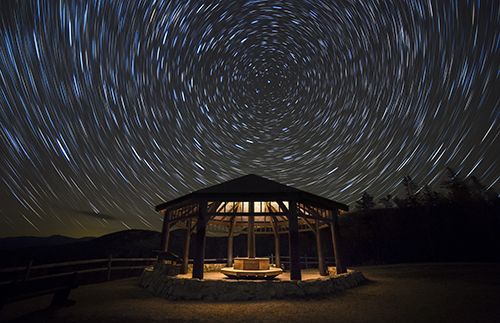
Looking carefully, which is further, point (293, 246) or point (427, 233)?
point (427, 233)

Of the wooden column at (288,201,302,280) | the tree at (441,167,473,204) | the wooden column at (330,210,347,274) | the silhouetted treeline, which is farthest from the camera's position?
the tree at (441,167,473,204)

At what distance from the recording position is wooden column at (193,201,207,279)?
10.2 metres

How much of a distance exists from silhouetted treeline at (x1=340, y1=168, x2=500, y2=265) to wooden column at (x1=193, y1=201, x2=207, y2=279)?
24.6 meters

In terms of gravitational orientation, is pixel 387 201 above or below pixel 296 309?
above

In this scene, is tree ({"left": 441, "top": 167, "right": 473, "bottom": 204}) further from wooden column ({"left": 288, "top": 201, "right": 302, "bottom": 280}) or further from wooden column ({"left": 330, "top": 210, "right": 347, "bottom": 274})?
wooden column ({"left": 288, "top": 201, "right": 302, "bottom": 280})

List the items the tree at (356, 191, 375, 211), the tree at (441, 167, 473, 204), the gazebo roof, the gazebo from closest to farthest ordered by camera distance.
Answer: the gazebo < the gazebo roof < the tree at (441, 167, 473, 204) < the tree at (356, 191, 375, 211)

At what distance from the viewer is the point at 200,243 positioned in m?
10.8

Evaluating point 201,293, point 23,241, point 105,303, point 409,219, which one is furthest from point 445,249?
point 23,241

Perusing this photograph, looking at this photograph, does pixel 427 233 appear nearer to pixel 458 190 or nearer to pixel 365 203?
pixel 458 190

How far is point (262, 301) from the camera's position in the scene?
8305mm

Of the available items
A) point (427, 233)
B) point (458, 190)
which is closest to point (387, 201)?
point (458, 190)

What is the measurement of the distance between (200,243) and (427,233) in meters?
27.5

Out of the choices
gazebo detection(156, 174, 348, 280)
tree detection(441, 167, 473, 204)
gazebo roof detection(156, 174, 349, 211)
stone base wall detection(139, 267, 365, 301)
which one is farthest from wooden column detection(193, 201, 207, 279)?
tree detection(441, 167, 473, 204)

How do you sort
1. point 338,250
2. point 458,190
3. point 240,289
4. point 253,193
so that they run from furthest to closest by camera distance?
point 458,190, point 338,250, point 253,193, point 240,289
